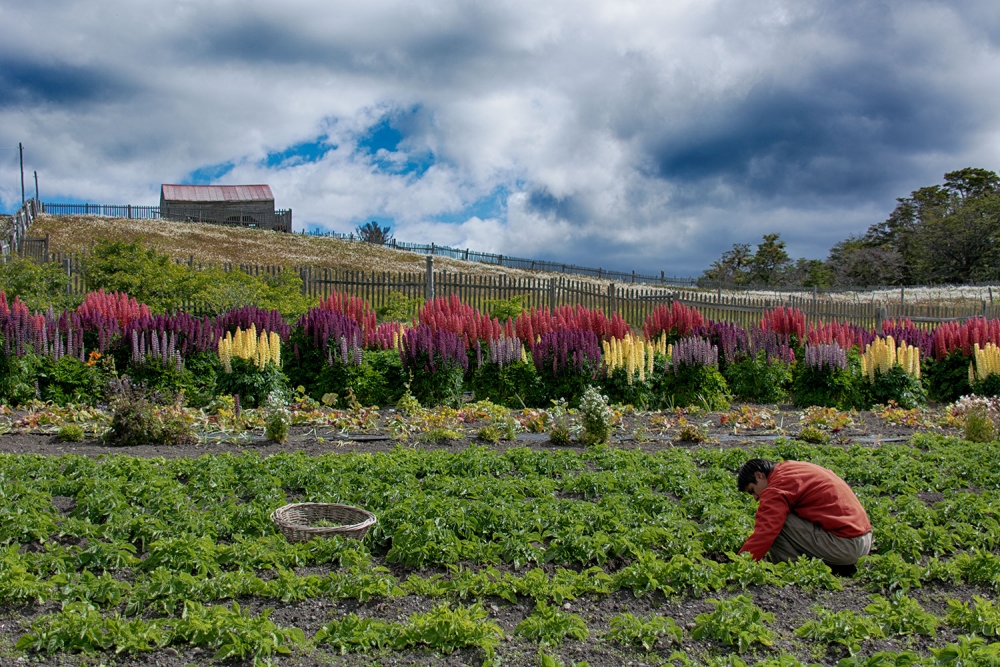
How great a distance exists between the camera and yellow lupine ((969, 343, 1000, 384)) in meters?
13.3

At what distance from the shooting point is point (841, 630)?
152 inches

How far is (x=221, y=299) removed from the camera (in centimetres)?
1653

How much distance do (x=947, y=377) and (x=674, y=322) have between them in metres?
5.29

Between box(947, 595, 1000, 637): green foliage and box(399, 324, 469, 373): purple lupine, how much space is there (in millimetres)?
7828

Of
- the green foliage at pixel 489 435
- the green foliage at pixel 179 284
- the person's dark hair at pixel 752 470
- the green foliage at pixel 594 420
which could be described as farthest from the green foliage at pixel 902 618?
the green foliage at pixel 179 284

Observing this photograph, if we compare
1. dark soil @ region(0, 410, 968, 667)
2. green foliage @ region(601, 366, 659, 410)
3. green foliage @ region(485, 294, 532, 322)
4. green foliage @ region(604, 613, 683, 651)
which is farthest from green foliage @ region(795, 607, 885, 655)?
green foliage @ region(485, 294, 532, 322)

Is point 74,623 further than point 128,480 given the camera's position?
No

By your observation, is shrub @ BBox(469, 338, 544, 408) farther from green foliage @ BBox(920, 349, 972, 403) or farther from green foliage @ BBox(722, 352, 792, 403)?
green foliage @ BBox(920, 349, 972, 403)

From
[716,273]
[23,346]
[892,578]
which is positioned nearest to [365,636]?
[892,578]

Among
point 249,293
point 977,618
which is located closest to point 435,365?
point 249,293

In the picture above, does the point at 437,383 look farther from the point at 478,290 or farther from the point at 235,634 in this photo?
the point at 478,290

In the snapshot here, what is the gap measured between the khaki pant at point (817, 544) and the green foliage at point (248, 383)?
760 cm

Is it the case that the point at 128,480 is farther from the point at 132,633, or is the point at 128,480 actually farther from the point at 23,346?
the point at 23,346

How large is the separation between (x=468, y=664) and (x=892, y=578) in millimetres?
2747
